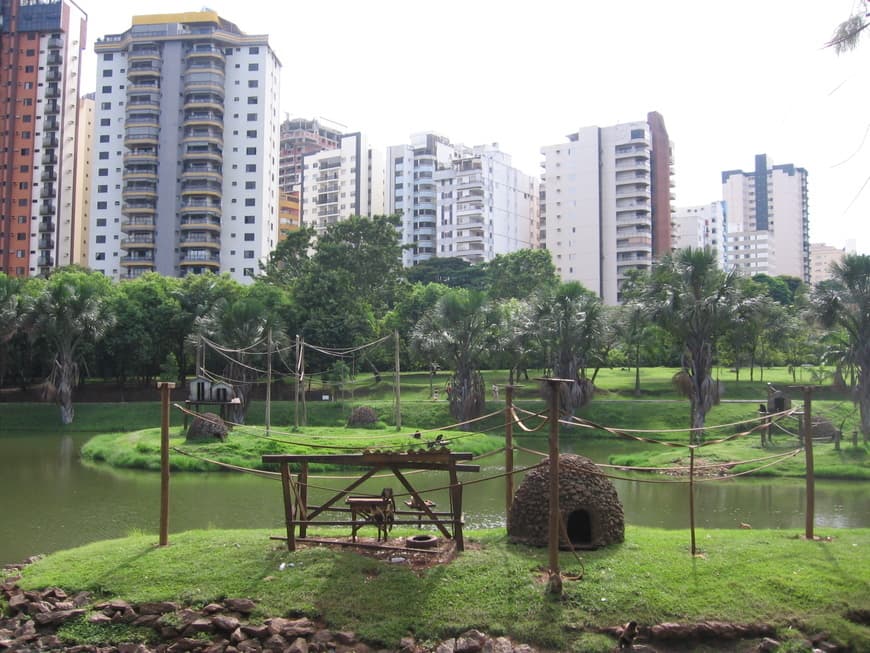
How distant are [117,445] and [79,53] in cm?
7234

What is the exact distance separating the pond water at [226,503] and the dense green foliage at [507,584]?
2.87 meters

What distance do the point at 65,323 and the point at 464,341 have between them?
23.5m

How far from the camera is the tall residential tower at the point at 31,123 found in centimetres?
8212

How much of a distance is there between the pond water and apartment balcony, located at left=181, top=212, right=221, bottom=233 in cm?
5531

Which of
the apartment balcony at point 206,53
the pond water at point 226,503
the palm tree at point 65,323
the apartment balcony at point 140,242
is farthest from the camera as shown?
the apartment balcony at point 206,53

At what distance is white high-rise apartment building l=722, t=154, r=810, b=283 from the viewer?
132 meters

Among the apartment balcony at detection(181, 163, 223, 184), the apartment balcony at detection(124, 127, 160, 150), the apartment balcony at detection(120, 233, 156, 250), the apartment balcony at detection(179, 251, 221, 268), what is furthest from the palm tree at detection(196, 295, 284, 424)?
the apartment balcony at detection(124, 127, 160, 150)

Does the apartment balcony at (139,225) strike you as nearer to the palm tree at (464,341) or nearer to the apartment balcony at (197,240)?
the apartment balcony at (197,240)

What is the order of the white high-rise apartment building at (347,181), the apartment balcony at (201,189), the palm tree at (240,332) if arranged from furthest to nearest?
the white high-rise apartment building at (347,181)
the apartment balcony at (201,189)
the palm tree at (240,332)

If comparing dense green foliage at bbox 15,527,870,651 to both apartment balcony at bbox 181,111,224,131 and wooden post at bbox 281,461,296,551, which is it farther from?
apartment balcony at bbox 181,111,224,131

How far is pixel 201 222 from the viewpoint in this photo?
267 ft

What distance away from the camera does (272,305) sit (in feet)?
172

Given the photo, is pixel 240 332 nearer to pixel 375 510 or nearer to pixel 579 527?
pixel 375 510

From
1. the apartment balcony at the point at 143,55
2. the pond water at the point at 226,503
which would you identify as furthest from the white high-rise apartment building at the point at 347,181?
the pond water at the point at 226,503
